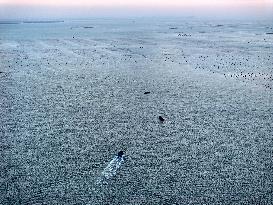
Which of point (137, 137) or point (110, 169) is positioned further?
point (137, 137)

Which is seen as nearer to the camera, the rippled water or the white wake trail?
the rippled water

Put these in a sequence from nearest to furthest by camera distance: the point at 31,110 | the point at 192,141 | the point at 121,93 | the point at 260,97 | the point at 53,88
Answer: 1. the point at 192,141
2. the point at 31,110
3. the point at 260,97
4. the point at 121,93
5. the point at 53,88

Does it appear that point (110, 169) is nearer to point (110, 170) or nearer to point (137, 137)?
point (110, 170)

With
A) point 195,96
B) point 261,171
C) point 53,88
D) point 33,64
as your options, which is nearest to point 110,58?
point 33,64

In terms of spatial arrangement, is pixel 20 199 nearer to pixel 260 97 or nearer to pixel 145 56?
pixel 260 97

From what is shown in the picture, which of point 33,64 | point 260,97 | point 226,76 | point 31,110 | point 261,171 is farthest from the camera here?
point 33,64

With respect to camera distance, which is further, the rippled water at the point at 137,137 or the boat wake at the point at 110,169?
the boat wake at the point at 110,169

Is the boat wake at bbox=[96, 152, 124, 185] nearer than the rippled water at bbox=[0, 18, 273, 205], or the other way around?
the rippled water at bbox=[0, 18, 273, 205]

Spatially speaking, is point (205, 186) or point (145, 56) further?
point (145, 56)

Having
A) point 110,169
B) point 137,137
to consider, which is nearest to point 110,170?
point 110,169

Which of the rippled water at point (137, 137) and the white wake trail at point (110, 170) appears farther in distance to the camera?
the white wake trail at point (110, 170)
